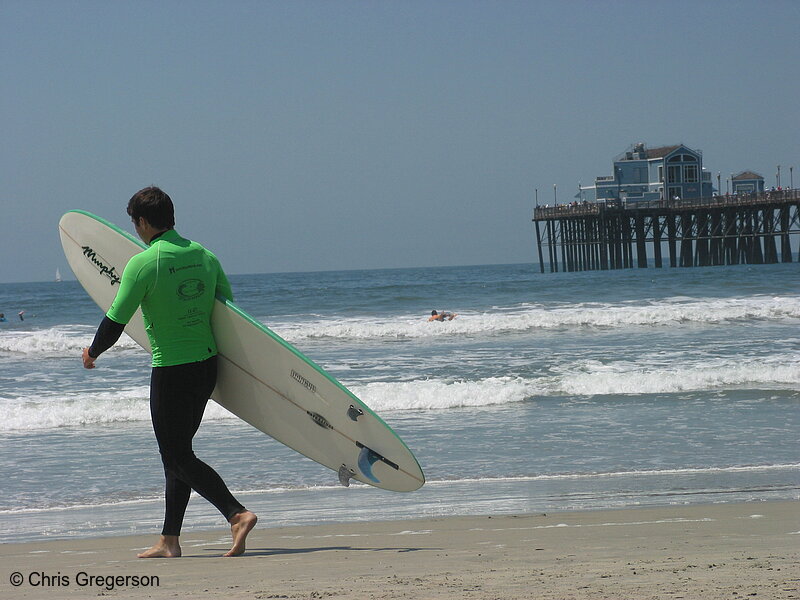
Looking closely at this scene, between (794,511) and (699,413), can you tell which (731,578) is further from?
(699,413)

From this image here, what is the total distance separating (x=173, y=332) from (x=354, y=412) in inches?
40.1

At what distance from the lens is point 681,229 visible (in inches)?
1853

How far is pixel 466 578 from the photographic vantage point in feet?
9.39

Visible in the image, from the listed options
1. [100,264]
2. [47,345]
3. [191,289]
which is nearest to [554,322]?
[47,345]

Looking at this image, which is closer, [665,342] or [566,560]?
[566,560]

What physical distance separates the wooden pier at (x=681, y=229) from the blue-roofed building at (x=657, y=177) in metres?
5.00

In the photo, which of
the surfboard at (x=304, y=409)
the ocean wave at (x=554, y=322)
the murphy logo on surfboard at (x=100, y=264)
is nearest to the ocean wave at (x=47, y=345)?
the ocean wave at (x=554, y=322)

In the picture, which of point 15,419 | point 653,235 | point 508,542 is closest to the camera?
point 508,542

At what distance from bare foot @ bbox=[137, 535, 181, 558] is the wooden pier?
144 ft

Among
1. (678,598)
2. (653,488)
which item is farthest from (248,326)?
(653,488)

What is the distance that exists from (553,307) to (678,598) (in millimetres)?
20824

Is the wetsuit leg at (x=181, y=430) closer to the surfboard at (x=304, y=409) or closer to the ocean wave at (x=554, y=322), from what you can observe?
the surfboard at (x=304, y=409)

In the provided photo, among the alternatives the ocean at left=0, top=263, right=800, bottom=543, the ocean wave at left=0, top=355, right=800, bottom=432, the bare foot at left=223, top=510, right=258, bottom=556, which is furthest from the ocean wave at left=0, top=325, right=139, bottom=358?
the bare foot at left=223, top=510, right=258, bottom=556

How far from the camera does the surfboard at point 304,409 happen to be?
377 cm
